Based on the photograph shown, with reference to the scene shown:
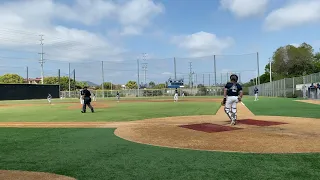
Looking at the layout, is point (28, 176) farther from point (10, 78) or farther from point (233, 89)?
point (10, 78)

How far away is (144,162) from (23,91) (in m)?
65.6

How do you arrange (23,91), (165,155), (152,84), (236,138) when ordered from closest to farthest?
(165,155) < (236,138) < (23,91) < (152,84)

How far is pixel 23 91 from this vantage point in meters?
64.8

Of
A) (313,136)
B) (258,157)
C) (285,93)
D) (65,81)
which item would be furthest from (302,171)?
(65,81)

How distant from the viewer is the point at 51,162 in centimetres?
594

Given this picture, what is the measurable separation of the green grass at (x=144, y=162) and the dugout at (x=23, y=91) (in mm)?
60778

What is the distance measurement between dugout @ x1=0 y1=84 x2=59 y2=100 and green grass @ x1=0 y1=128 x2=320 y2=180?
199ft

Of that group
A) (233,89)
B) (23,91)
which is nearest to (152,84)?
(23,91)

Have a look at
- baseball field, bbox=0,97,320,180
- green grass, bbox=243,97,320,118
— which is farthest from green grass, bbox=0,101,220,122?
baseball field, bbox=0,97,320,180

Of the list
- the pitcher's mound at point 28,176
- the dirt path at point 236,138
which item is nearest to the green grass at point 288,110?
the dirt path at point 236,138

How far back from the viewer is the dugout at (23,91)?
6229 cm

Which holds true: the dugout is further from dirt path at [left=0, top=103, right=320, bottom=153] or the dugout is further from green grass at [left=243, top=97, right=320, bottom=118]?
dirt path at [left=0, top=103, right=320, bottom=153]

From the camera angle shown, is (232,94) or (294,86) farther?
(294,86)

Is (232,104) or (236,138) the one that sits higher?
(232,104)
